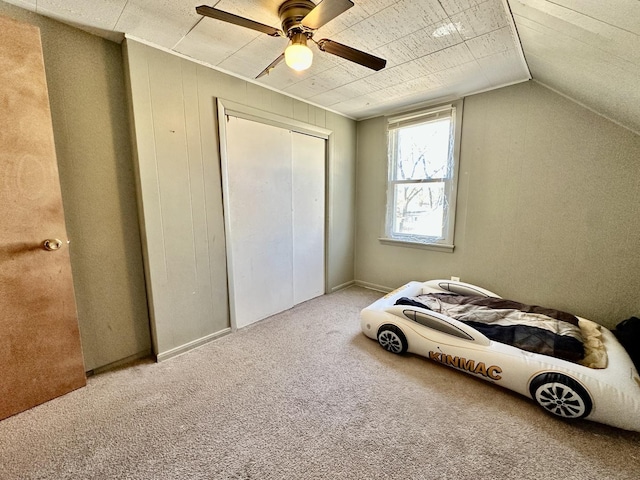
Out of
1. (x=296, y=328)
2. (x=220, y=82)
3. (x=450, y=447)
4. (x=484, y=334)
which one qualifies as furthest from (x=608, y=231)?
(x=220, y=82)

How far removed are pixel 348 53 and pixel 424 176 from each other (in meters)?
1.92

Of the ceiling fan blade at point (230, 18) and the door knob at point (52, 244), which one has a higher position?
the ceiling fan blade at point (230, 18)

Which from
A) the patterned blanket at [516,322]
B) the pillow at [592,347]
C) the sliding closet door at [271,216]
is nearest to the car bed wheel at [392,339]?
the patterned blanket at [516,322]

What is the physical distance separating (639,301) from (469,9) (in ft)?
8.25

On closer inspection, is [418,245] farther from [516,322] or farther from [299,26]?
[299,26]

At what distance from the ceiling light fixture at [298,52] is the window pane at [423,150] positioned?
6.67 feet

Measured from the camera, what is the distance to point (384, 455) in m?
1.28

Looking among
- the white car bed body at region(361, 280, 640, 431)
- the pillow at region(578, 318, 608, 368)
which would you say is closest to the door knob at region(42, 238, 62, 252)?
the white car bed body at region(361, 280, 640, 431)

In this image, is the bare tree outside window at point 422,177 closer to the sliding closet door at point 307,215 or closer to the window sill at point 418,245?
the window sill at point 418,245

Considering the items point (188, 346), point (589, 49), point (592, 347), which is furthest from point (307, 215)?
point (592, 347)

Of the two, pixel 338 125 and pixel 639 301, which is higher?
pixel 338 125

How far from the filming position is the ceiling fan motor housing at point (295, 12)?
1359 mm

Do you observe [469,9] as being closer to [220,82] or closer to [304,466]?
[220,82]

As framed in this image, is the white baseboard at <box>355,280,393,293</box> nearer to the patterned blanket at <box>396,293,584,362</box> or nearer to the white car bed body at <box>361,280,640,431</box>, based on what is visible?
the patterned blanket at <box>396,293,584,362</box>
